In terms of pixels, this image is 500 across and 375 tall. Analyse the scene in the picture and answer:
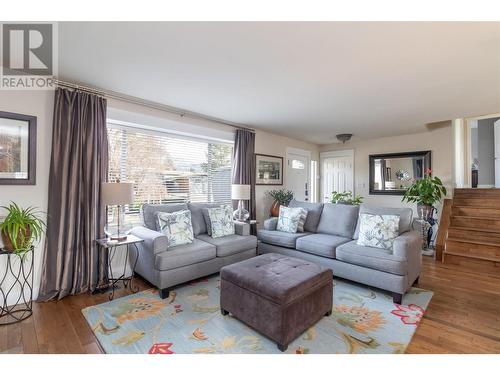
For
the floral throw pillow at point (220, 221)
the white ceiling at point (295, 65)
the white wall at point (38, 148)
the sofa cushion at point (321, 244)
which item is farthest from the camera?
the floral throw pillow at point (220, 221)

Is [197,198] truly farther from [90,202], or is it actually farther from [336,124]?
[336,124]

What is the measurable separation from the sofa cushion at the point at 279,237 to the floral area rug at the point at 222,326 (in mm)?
909

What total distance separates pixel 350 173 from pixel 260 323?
194 inches

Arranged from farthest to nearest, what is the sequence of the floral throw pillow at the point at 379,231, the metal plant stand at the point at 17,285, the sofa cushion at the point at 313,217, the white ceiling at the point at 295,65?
1. the sofa cushion at the point at 313,217
2. the floral throw pillow at the point at 379,231
3. the metal plant stand at the point at 17,285
4. the white ceiling at the point at 295,65

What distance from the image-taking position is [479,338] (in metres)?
1.85

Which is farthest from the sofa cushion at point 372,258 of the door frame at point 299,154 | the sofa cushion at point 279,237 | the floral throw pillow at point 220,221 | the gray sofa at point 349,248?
the door frame at point 299,154

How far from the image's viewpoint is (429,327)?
6.57ft

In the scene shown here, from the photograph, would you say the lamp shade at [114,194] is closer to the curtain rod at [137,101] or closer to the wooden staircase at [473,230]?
the curtain rod at [137,101]

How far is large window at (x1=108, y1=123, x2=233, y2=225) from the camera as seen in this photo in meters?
3.19

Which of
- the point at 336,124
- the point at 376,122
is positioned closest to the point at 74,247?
the point at 336,124

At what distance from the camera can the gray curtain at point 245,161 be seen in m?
4.30
